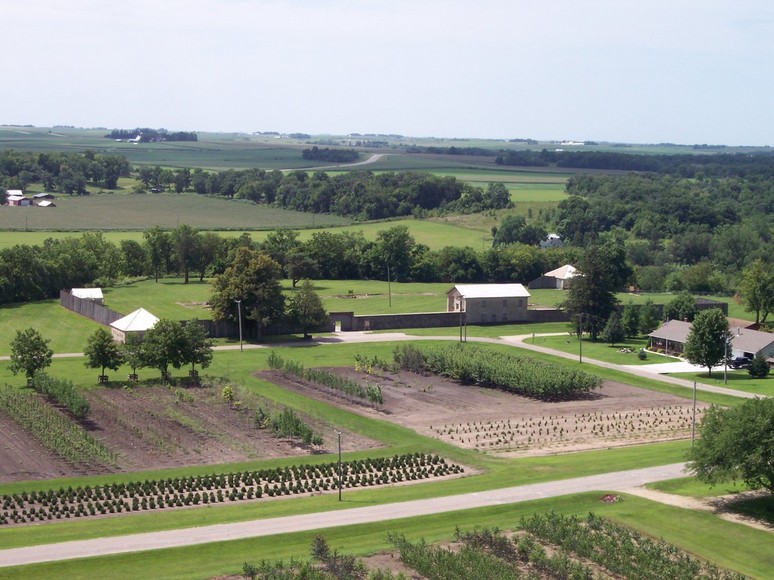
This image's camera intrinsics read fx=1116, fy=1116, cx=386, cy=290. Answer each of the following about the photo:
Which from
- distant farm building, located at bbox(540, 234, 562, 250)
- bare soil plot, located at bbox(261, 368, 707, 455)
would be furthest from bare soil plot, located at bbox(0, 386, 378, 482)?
distant farm building, located at bbox(540, 234, 562, 250)

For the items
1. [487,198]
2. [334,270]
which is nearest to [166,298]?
[334,270]

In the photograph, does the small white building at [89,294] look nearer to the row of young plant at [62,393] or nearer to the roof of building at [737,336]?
the row of young plant at [62,393]

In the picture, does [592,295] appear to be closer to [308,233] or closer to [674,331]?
[674,331]

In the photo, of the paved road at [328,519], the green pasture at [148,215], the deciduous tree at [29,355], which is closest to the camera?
the paved road at [328,519]

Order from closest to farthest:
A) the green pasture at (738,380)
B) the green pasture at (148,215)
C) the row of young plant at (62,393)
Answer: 1. the row of young plant at (62,393)
2. the green pasture at (738,380)
3. the green pasture at (148,215)

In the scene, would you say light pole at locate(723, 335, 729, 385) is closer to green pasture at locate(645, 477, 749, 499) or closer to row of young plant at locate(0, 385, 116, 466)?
green pasture at locate(645, 477, 749, 499)

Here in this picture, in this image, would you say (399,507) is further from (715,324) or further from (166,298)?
(166,298)

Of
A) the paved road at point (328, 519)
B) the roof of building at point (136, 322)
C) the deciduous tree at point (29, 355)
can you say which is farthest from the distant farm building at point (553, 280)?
the paved road at point (328, 519)

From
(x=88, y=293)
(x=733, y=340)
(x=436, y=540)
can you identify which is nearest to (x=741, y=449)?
(x=436, y=540)
